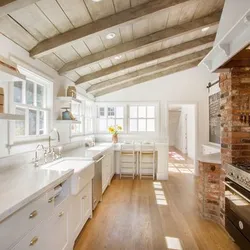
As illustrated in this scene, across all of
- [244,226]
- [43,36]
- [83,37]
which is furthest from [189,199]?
[43,36]

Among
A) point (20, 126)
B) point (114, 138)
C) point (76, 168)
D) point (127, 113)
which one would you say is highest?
point (127, 113)

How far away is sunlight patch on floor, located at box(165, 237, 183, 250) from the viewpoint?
2.32 meters

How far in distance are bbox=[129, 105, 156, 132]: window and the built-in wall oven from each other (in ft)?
11.8

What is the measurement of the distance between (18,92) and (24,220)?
1.71 metres

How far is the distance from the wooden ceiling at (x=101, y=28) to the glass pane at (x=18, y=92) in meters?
0.42

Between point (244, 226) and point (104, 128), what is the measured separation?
15.1ft

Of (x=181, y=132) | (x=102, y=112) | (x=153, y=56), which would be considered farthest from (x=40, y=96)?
(x=181, y=132)

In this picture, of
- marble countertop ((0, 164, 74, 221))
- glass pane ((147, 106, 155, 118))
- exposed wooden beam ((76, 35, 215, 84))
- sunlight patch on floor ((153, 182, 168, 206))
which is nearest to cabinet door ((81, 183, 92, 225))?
marble countertop ((0, 164, 74, 221))

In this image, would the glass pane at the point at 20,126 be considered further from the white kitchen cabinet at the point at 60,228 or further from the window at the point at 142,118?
the window at the point at 142,118

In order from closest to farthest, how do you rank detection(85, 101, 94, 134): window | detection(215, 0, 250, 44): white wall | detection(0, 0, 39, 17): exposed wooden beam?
1. detection(0, 0, 39, 17): exposed wooden beam
2. detection(215, 0, 250, 44): white wall
3. detection(85, 101, 94, 134): window

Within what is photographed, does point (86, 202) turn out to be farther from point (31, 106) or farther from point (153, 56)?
point (153, 56)

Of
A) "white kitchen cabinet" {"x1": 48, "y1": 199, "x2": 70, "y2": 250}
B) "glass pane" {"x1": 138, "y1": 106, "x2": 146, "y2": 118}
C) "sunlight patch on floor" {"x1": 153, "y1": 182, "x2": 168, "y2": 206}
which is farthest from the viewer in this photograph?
"glass pane" {"x1": 138, "y1": 106, "x2": 146, "y2": 118}

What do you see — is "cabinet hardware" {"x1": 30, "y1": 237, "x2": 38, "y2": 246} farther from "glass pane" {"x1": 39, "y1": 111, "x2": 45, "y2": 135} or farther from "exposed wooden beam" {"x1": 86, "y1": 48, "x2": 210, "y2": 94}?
"exposed wooden beam" {"x1": 86, "y1": 48, "x2": 210, "y2": 94}

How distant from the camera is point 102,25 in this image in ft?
8.11
